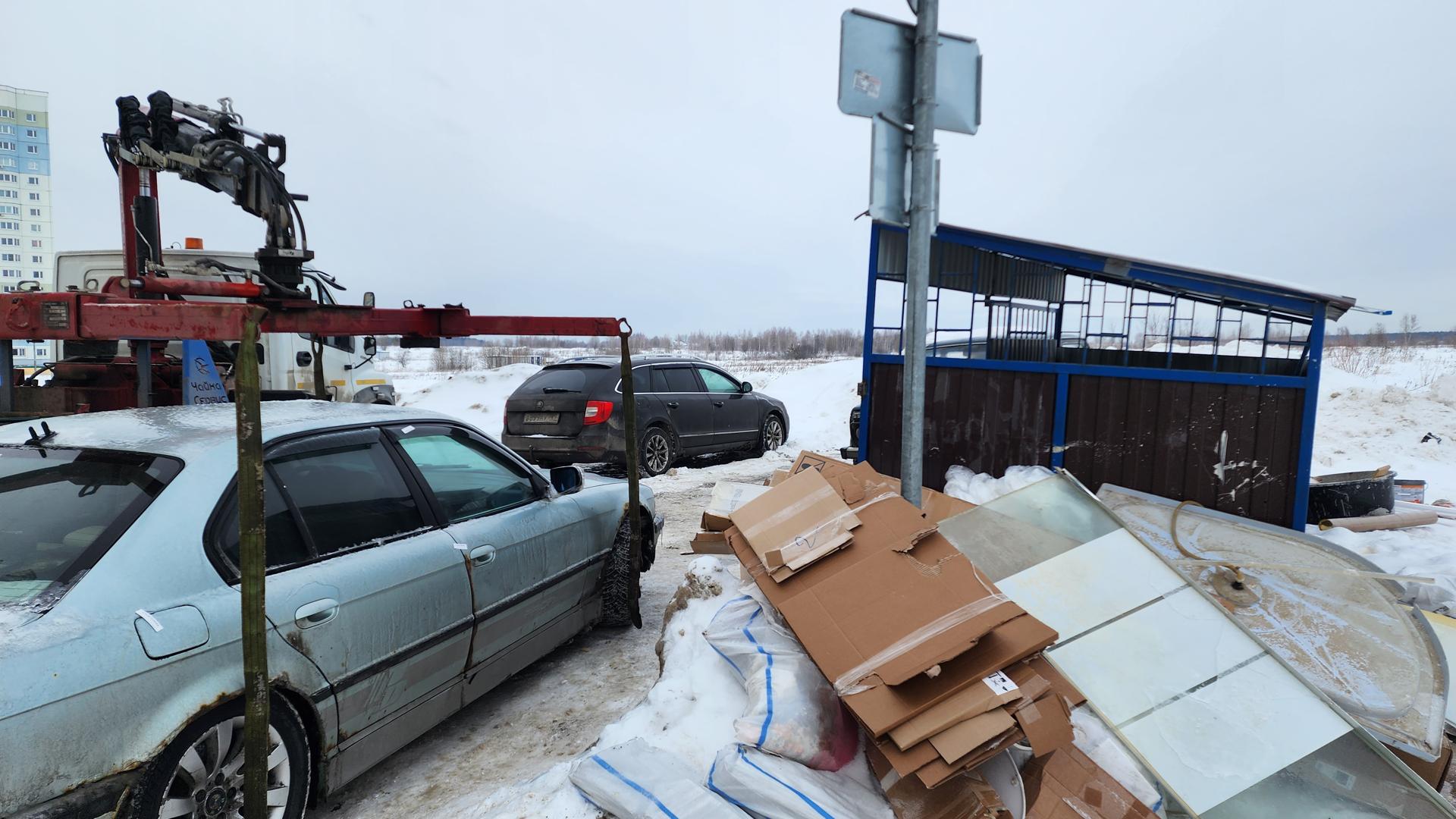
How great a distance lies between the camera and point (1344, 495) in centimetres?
636

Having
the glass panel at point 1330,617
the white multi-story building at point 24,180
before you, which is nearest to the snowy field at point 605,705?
the glass panel at point 1330,617

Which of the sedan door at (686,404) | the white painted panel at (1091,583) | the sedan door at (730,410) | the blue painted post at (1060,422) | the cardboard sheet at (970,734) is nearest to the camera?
the cardboard sheet at (970,734)

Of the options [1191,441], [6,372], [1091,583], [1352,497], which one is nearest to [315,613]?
[6,372]

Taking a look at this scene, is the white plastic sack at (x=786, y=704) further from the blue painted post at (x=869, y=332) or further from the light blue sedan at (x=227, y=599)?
the blue painted post at (x=869, y=332)

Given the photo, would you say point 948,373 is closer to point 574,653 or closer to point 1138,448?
point 1138,448

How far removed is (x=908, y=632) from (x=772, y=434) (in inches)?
364

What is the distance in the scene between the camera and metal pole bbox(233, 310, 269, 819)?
1896 millimetres

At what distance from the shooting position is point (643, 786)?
2.21 m

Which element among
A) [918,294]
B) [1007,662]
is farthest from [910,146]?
[1007,662]

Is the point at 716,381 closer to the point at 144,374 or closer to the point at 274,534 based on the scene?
the point at 144,374

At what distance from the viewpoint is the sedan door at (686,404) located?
9625 mm

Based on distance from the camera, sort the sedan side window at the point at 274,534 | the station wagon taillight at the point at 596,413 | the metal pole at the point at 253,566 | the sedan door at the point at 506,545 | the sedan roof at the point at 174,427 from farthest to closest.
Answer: the station wagon taillight at the point at 596,413 < the sedan door at the point at 506,545 < the sedan roof at the point at 174,427 < the sedan side window at the point at 274,534 < the metal pole at the point at 253,566

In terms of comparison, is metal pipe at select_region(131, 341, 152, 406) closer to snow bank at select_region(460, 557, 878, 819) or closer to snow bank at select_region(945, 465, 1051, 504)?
snow bank at select_region(460, 557, 878, 819)

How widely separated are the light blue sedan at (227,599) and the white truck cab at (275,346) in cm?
467
